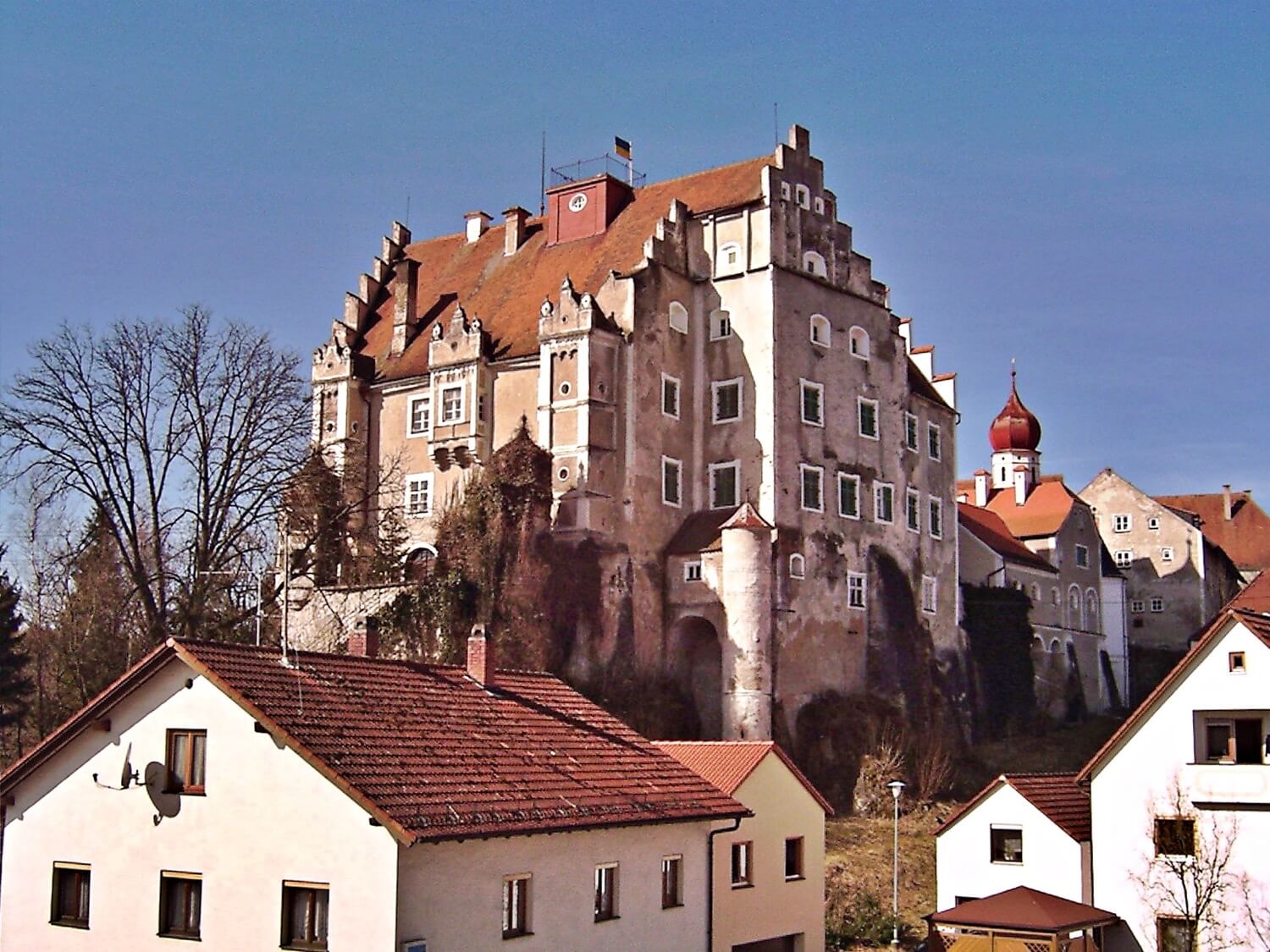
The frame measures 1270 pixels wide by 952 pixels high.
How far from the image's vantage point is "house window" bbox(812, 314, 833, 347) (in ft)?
207

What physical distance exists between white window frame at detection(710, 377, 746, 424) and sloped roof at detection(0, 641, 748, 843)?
97.3ft

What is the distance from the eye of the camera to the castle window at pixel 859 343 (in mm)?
65062

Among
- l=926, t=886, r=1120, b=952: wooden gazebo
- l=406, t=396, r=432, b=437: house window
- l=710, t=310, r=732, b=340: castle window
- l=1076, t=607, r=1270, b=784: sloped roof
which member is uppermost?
l=710, t=310, r=732, b=340: castle window

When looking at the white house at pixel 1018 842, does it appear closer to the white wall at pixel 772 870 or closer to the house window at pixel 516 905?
the white wall at pixel 772 870

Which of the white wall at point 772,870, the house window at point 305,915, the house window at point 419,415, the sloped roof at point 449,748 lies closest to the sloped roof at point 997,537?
the house window at point 419,415

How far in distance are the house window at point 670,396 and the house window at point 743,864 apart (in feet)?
89.5

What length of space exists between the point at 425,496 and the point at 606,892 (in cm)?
3418

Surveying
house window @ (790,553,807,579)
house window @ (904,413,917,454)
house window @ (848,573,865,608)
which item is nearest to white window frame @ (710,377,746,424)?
house window @ (790,553,807,579)

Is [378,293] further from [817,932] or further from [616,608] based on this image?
[817,932]

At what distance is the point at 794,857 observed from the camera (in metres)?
37.2

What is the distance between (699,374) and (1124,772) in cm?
3056

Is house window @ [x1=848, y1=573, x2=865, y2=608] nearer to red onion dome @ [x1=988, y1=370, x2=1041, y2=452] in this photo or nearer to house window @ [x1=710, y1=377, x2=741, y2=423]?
house window @ [x1=710, y1=377, x2=741, y2=423]

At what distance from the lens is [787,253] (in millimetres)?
62156

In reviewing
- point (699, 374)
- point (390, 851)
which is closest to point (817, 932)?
point (390, 851)
